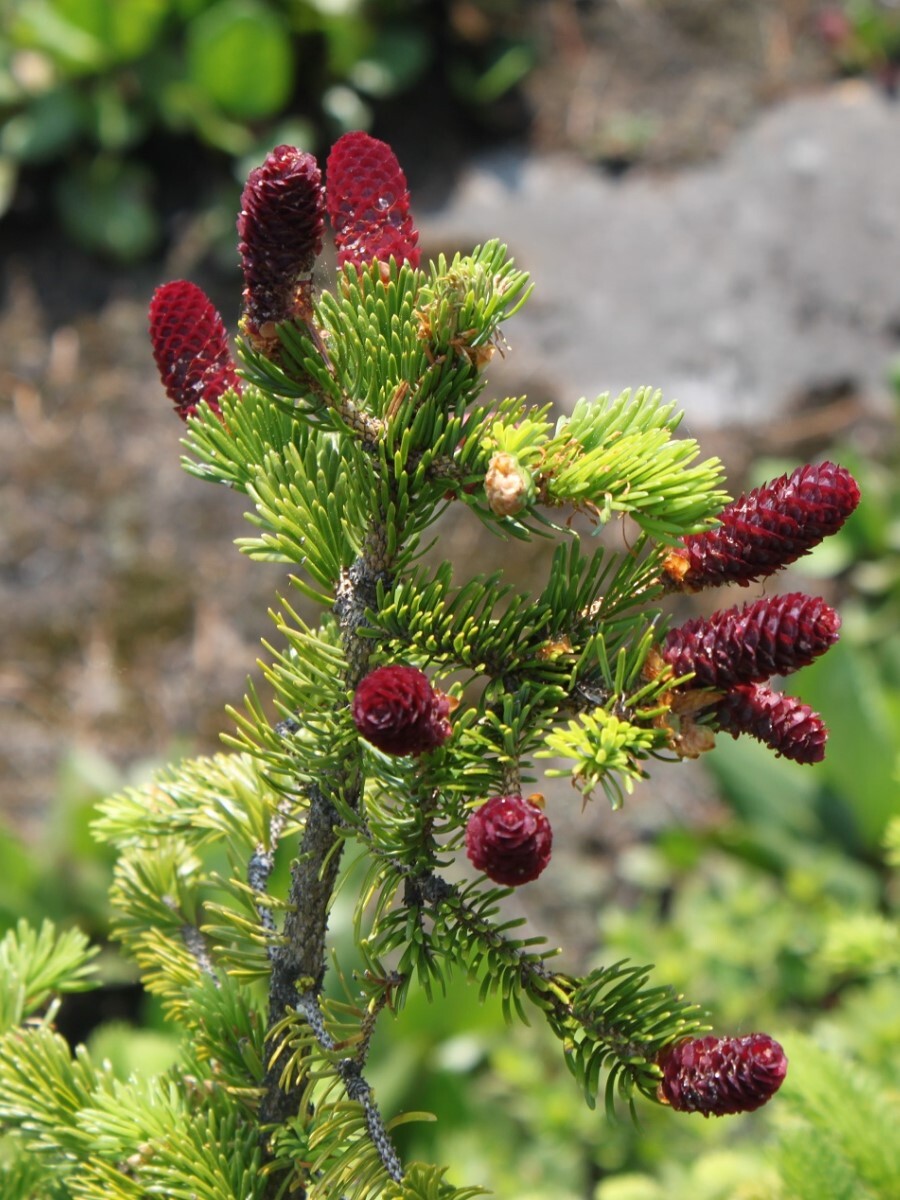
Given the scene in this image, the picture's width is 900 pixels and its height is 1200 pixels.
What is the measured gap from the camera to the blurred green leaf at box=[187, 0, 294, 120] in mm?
3426

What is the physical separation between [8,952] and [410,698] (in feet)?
1.69

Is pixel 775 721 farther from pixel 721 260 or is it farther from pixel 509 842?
pixel 721 260

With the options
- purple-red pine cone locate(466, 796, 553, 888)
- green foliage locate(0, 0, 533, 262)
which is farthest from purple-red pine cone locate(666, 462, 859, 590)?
green foliage locate(0, 0, 533, 262)

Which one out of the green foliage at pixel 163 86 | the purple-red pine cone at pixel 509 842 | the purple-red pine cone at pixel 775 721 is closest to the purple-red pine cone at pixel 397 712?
the purple-red pine cone at pixel 509 842

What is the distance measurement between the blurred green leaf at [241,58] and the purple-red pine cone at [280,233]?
3182mm

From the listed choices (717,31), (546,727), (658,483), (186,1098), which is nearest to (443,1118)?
(186,1098)

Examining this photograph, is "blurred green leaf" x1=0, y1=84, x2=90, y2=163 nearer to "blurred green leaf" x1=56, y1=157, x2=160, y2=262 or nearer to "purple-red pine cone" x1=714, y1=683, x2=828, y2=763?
"blurred green leaf" x1=56, y1=157, x2=160, y2=262

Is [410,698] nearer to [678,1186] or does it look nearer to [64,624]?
[678,1186]

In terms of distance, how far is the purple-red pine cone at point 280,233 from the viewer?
0.58m

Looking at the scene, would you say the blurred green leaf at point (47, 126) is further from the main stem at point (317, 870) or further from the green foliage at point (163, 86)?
the main stem at point (317, 870)

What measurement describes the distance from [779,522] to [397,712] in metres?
0.21

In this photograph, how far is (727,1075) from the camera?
0.62m

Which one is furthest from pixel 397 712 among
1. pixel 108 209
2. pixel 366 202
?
pixel 108 209

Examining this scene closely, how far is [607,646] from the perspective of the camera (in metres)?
0.67
